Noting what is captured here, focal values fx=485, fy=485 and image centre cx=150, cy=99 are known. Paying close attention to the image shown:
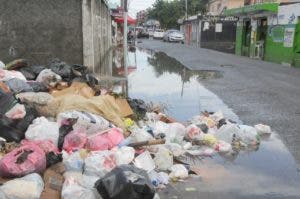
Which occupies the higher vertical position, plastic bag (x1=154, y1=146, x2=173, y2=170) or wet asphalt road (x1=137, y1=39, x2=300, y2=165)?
plastic bag (x1=154, y1=146, x2=173, y2=170)

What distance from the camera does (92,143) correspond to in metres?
6.31

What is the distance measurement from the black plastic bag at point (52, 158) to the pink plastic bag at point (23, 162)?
95 mm

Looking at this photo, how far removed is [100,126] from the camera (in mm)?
6773

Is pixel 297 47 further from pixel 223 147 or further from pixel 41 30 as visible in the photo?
pixel 223 147

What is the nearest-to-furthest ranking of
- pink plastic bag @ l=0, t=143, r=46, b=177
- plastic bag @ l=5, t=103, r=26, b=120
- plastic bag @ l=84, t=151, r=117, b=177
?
pink plastic bag @ l=0, t=143, r=46, b=177 → plastic bag @ l=84, t=151, r=117, b=177 → plastic bag @ l=5, t=103, r=26, b=120

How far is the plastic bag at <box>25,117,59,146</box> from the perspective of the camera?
634 centimetres

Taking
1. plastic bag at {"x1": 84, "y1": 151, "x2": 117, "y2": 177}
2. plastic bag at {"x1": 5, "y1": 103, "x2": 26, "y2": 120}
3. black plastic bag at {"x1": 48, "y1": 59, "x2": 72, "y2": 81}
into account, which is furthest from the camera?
black plastic bag at {"x1": 48, "y1": 59, "x2": 72, "y2": 81}

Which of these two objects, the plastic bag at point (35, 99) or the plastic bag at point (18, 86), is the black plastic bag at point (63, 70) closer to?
the plastic bag at point (18, 86)

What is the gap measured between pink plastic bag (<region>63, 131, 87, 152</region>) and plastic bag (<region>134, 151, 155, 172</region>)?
767 millimetres

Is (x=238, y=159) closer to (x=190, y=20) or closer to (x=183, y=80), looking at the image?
(x=183, y=80)

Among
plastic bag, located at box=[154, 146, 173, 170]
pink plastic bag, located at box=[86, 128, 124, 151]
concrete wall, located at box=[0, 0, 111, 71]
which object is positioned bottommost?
plastic bag, located at box=[154, 146, 173, 170]

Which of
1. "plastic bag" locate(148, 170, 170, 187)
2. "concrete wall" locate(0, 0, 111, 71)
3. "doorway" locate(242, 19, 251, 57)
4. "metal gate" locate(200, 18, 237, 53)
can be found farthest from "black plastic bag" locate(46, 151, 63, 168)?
"metal gate" locate(200, 18, 237, 53)

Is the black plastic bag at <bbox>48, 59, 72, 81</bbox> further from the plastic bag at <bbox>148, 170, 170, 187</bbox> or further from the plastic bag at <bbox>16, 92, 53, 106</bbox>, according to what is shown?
the plastic bag at <bbox>148, 170, 170, 187</bbox>


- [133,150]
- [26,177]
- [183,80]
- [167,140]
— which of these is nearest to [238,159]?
[167,140]
